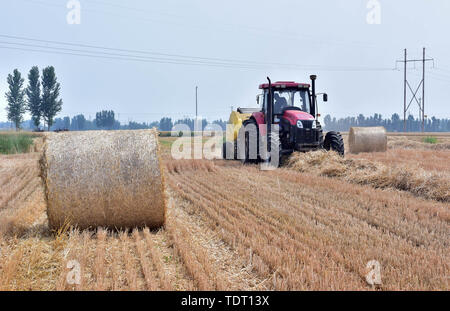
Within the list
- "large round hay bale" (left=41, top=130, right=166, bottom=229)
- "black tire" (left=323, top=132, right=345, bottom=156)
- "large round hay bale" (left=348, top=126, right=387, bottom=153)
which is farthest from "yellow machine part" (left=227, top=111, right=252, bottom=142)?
"large round hay bale" (left=41, top=130, right=166, bottom=229)

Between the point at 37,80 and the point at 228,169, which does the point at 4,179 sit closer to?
the point at 228,169

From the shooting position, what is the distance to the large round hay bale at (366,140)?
19141 mm

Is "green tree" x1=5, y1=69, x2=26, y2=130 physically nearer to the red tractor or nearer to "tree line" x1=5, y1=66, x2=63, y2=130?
"tree line" x1=5, y1=66, x2=63, y2=130

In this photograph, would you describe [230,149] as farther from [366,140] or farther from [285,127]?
[366,140]

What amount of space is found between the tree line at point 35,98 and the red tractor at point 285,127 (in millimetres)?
55106

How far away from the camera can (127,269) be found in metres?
4.09

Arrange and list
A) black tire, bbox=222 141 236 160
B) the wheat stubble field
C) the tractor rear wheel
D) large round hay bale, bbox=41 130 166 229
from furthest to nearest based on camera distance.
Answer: black tire, bbox=222 141 236 160 → the tractor rear wheel → large round hay bale, bbox=41 130 166 229 → the wheat stubble field

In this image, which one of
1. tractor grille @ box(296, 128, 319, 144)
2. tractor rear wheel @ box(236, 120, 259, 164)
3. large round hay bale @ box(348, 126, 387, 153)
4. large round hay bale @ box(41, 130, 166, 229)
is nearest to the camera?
large round hay bale @ box(41, 130, 166, 229)

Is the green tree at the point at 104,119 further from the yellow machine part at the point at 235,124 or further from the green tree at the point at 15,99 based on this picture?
the yellow machine part at the point at 235,124

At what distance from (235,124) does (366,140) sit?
287 inches

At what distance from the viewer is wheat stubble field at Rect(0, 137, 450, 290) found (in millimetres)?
3852

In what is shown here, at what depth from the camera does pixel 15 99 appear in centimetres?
6109

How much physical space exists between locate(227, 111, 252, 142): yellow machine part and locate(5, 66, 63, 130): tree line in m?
52.8

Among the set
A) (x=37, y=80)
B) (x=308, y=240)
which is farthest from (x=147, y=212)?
(x=37, y=80)
